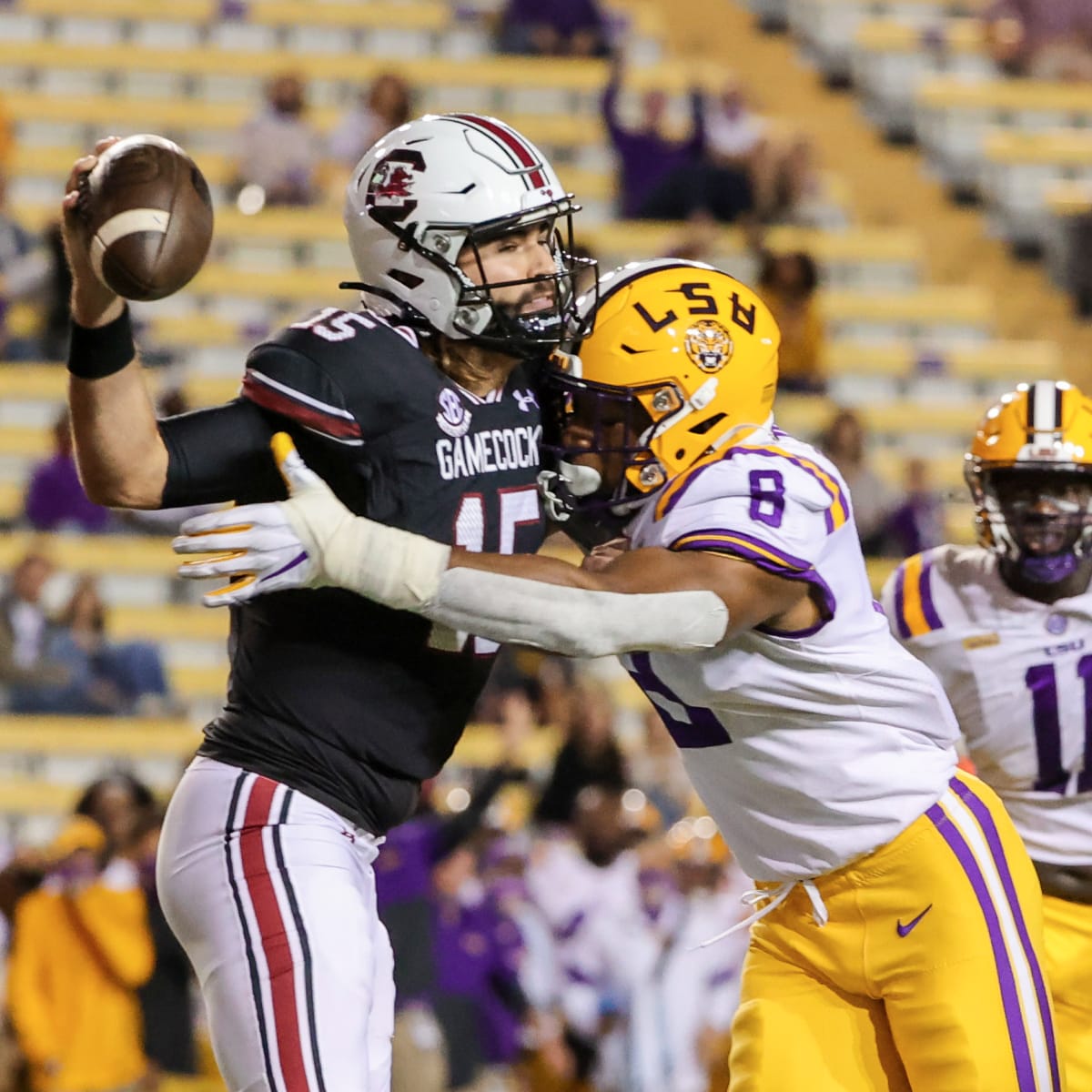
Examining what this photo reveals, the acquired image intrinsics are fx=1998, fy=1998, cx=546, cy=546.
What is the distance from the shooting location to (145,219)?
2.92 m

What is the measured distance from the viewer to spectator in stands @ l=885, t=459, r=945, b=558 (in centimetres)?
904

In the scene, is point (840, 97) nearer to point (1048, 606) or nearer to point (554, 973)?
point (554, 973)

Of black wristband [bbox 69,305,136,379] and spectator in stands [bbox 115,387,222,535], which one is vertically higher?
black wristband [bbox 69,305,136,379]

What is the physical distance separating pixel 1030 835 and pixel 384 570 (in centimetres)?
191

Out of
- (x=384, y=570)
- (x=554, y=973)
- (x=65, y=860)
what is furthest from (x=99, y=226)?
(x=554, y=973)

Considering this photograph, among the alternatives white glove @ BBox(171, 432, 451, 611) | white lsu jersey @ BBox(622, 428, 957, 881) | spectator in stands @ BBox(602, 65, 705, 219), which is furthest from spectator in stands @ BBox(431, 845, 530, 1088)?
spectator in stands @ BBox(602, 65, 705, 219)

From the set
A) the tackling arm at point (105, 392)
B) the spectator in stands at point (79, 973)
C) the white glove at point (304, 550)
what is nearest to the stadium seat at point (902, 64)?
the spectator in stands at point (79, 973)

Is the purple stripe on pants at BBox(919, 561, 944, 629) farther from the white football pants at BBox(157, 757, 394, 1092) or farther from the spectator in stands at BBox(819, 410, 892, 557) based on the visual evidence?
the spectator in stands at BBox(819, 410, 892, 557)

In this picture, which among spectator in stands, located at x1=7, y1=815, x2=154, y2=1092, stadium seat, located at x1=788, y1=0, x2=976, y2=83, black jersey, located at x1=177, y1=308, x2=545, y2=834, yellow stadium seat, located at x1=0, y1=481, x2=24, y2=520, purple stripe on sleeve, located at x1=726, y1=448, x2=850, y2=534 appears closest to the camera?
black jersey, located at x1=177, y1=308, x2=545, y2=834

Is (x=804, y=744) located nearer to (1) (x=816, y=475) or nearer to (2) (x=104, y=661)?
(1) (x=816, y=475)

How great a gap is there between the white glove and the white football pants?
1.49 ft

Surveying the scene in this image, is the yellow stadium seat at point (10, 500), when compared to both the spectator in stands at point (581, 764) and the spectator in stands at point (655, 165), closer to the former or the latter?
the spectator in stands at point (581, 764)

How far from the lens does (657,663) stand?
3.40 m

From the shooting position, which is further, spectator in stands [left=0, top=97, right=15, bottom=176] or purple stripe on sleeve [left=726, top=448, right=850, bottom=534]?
spectator in stands [left=0, top=97, right=15, bottom=176]
